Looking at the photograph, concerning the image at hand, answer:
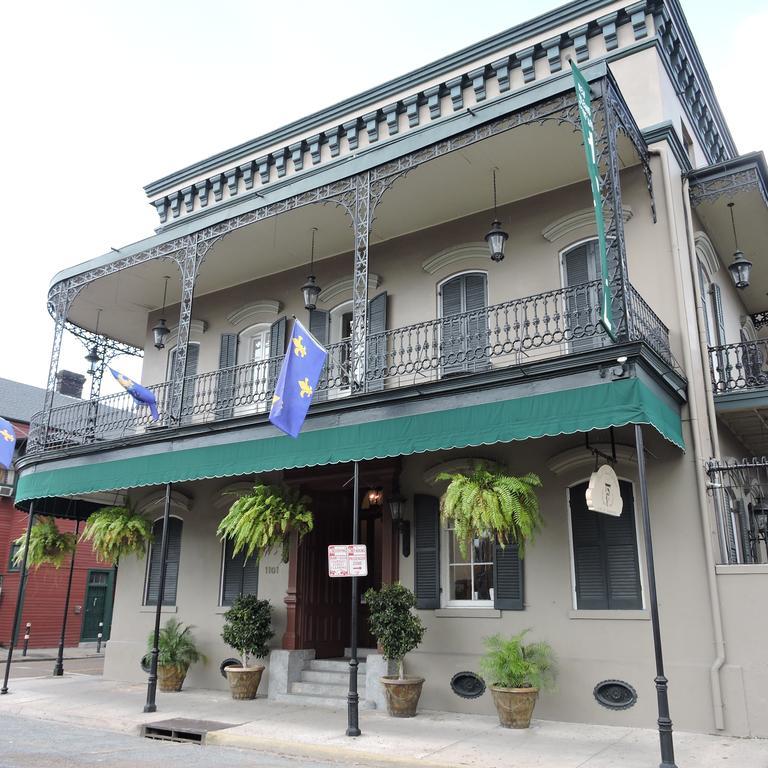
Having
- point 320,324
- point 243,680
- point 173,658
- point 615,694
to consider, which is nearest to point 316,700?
point 243,680

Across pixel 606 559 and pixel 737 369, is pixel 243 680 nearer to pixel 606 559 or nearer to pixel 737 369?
pixel 606 559

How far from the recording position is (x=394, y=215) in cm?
1277

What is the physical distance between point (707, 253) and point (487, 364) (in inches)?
182

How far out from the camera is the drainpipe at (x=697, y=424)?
344 inches

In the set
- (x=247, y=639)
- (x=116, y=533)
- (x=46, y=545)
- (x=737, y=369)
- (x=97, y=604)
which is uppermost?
(x=737, y=369)

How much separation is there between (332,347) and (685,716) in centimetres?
712

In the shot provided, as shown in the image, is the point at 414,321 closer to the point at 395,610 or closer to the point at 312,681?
the point at 395,610

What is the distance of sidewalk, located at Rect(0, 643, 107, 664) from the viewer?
2093cm

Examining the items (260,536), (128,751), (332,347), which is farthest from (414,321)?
(128,751)

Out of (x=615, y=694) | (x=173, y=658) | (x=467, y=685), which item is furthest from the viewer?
(x=173, y=658)

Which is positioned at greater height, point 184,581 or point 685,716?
point 184,581

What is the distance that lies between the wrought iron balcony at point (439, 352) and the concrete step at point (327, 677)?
4.37 metres

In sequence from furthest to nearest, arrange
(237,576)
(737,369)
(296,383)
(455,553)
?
1. (237,576)
2. (455,553)
3. (737,369)
4. (296,383)

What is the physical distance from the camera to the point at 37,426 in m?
14.5
